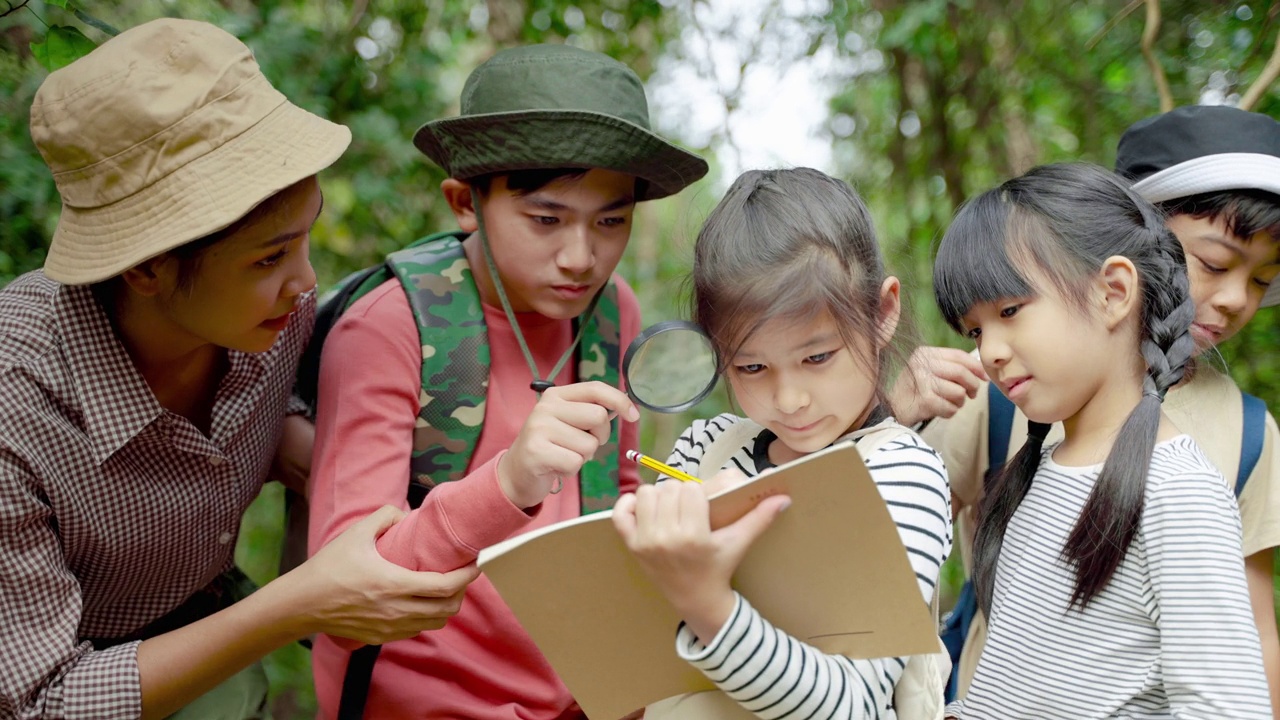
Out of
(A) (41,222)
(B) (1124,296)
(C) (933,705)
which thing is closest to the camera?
(C) (933,705)

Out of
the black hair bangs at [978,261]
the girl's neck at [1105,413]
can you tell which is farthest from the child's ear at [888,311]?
the girl's neck at [1105,413]

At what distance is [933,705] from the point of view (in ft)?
4.96

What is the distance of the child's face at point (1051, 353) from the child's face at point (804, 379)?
24cm

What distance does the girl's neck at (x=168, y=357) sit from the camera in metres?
1.89

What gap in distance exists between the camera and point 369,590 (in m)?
1.67

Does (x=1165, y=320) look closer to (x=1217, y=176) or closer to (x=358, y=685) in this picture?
(x=1217, y=176)

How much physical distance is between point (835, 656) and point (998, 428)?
0.96 m

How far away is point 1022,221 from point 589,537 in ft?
3.10

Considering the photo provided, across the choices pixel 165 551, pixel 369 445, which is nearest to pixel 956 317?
pixel 369 445

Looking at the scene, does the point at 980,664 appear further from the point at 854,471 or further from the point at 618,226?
the point at 618,226

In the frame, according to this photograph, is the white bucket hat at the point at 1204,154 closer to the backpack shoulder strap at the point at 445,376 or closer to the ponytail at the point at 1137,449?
the ponytail at the point at 1137,449

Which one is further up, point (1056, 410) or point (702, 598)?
point (1056, 410)

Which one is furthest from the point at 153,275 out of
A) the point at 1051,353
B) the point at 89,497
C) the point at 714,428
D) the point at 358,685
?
the point at 1051,353

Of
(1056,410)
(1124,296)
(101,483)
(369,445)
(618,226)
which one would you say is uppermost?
(1124,296)
